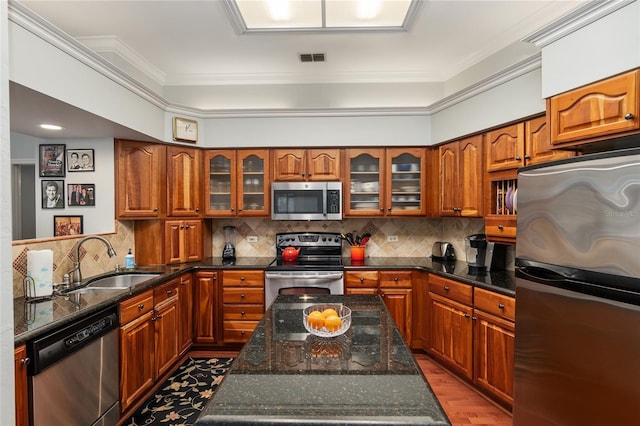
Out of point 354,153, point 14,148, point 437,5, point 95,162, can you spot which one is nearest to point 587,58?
point 437,5

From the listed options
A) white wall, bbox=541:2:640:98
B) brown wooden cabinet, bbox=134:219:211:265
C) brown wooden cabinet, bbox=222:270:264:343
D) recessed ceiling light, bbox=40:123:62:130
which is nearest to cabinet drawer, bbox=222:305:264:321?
brown wooden cabinet, bbox=222:270:264:343

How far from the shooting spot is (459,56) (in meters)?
3.26

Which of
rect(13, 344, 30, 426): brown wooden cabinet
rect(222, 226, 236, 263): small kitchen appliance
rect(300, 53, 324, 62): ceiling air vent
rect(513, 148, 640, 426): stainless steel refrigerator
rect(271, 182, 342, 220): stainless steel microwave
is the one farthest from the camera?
rect(222, 226, 236, 263): small kitchen appliance

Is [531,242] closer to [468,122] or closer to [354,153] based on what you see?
[468,122]

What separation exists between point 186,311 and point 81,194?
4.87 ft

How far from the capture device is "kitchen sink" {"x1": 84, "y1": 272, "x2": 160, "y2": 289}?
2.74 m

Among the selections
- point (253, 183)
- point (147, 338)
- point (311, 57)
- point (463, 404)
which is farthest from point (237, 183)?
point (463, 404)

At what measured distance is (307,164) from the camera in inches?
140

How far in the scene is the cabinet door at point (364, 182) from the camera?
139 inches

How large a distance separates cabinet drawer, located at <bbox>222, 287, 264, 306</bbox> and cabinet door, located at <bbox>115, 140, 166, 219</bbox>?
3.44ft

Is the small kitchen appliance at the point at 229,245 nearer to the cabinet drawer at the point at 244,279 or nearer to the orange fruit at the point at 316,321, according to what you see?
the cabinet drawer at the point at 244,279

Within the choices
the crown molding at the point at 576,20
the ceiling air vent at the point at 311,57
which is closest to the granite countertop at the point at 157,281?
the crown molding at the point at 576,20

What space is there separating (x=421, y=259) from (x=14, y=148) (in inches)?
162

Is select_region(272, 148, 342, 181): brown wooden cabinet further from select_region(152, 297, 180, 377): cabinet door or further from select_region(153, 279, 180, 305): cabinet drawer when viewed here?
select_region(152, 297, 180, 377): cabinet door
